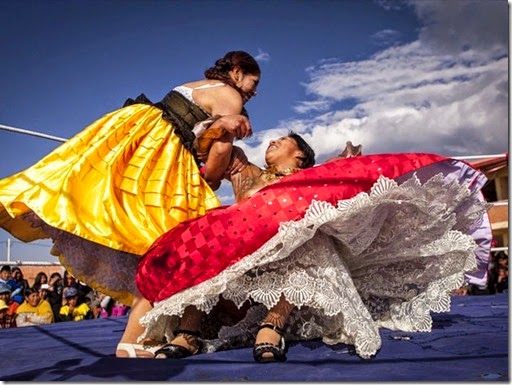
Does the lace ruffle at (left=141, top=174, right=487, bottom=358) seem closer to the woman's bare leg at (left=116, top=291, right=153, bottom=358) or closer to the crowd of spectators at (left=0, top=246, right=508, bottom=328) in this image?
the woman's bare leg at (left=116, top=291, right=153, bottom=358)

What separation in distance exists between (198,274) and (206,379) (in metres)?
0.28

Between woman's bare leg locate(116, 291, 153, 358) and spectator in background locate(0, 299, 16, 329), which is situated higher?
woman's bare leg locate(116, 291, 153, 358)

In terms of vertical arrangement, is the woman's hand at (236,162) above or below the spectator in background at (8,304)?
above

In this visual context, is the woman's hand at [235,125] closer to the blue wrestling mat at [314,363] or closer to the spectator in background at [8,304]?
the blue wrestling mat at [314,363]

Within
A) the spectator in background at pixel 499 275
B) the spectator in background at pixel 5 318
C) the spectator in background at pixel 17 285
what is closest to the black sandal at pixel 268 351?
the spectator in background at pixel 5 318

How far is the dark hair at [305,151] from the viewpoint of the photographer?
1.67m

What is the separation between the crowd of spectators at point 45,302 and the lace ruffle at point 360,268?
1.97 m

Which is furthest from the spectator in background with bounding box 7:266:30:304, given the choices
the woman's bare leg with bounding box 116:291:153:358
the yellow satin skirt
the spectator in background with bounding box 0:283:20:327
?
the woman's bare leg with bounding box 116:291:153:358

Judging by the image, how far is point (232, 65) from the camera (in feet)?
5.63

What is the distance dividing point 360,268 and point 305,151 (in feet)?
1.29

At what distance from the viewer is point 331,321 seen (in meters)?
1.46

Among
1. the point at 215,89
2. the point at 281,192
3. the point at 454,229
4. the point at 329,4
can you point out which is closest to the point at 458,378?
the point at 281,192

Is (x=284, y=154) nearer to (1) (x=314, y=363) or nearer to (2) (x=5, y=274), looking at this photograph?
(1) (x=314, y=363)

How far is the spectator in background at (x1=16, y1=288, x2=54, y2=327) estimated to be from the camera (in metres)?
3.05
